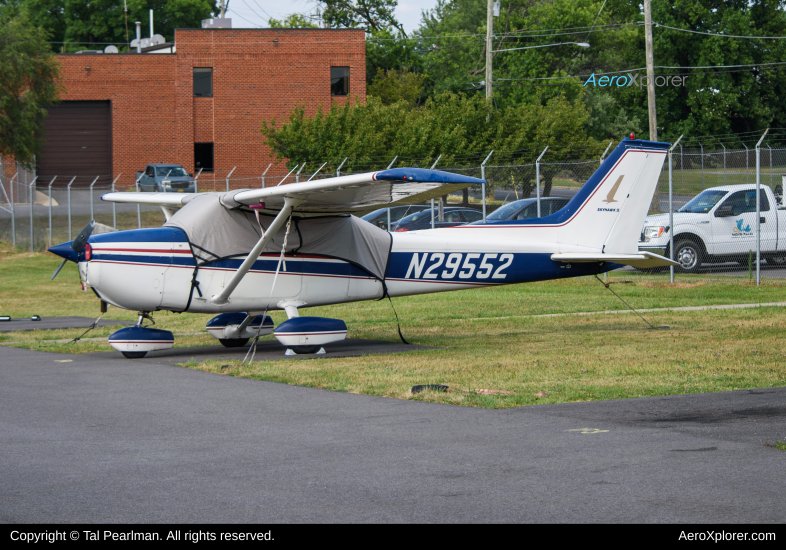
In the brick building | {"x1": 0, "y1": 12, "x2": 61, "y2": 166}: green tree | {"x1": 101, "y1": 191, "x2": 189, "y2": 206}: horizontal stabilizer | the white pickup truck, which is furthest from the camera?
the brick building

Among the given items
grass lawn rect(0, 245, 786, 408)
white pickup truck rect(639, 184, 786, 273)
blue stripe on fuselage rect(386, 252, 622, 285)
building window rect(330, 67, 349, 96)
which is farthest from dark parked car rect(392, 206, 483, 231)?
building window rect(330, 67, 349, 96)

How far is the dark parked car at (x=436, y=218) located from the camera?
24828mm

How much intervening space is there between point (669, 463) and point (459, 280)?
7613 mm

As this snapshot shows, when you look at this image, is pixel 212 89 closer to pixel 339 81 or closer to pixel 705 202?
pixel 339 81

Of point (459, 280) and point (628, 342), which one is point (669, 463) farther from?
point (459, 280)

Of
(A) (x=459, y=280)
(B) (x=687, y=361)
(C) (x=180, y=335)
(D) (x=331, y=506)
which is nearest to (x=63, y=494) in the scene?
(D) (x=331, y=506)

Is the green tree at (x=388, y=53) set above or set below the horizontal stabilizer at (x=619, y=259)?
above

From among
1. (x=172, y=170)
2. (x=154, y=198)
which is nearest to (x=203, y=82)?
(x=172, y=170)

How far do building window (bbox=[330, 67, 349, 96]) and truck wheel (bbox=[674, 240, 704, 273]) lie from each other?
1103 inches

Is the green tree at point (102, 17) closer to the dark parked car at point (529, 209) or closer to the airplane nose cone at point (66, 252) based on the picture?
the dark parked car at point (529, 209)

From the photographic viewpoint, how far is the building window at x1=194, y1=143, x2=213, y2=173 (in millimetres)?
45719

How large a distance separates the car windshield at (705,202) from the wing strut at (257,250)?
12793 mm

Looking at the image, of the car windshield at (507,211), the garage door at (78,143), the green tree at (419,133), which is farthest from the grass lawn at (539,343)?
the garage door at (78,143)

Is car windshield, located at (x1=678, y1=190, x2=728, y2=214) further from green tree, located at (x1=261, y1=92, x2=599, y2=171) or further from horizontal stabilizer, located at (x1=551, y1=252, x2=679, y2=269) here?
green tree, located at (x1=261, y1=92, x2=599, y2=171)
